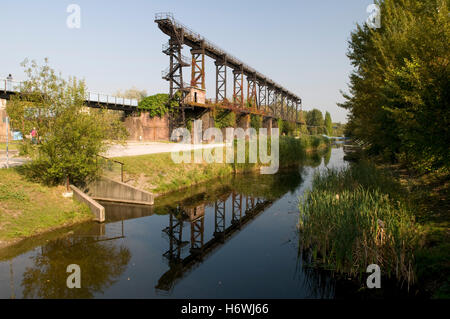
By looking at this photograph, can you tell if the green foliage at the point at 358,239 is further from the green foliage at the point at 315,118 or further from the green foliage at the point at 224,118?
the green foliage at the point at 315,118

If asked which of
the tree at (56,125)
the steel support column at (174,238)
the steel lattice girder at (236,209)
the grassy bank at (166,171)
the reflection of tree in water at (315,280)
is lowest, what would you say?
the reflection of tree in water at (315,280)

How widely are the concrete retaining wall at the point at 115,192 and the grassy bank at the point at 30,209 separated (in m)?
2.02

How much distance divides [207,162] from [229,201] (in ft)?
22.9

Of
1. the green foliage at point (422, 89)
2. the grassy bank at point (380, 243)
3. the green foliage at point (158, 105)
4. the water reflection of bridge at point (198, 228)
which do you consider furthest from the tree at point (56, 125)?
the green foliage at point (158, 105)

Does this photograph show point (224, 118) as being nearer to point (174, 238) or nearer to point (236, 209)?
point (236, 209)

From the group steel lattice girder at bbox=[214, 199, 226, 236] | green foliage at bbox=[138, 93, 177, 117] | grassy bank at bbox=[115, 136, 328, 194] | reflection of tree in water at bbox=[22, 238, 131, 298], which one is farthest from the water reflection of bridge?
green foliage at bbox=[138, 93, 177, 117]

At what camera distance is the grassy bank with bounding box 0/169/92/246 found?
32.3ft

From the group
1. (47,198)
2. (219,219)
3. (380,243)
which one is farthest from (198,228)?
Answer: (380,243)

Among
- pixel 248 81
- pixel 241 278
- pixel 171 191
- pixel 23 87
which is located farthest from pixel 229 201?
pixel 248 81

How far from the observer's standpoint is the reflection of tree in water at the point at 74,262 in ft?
22.5

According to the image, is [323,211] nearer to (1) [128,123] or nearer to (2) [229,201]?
(2) [229,201]

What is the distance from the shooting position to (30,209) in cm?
1081

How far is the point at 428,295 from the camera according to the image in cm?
630

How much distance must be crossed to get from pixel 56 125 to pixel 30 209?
346 centimetres
